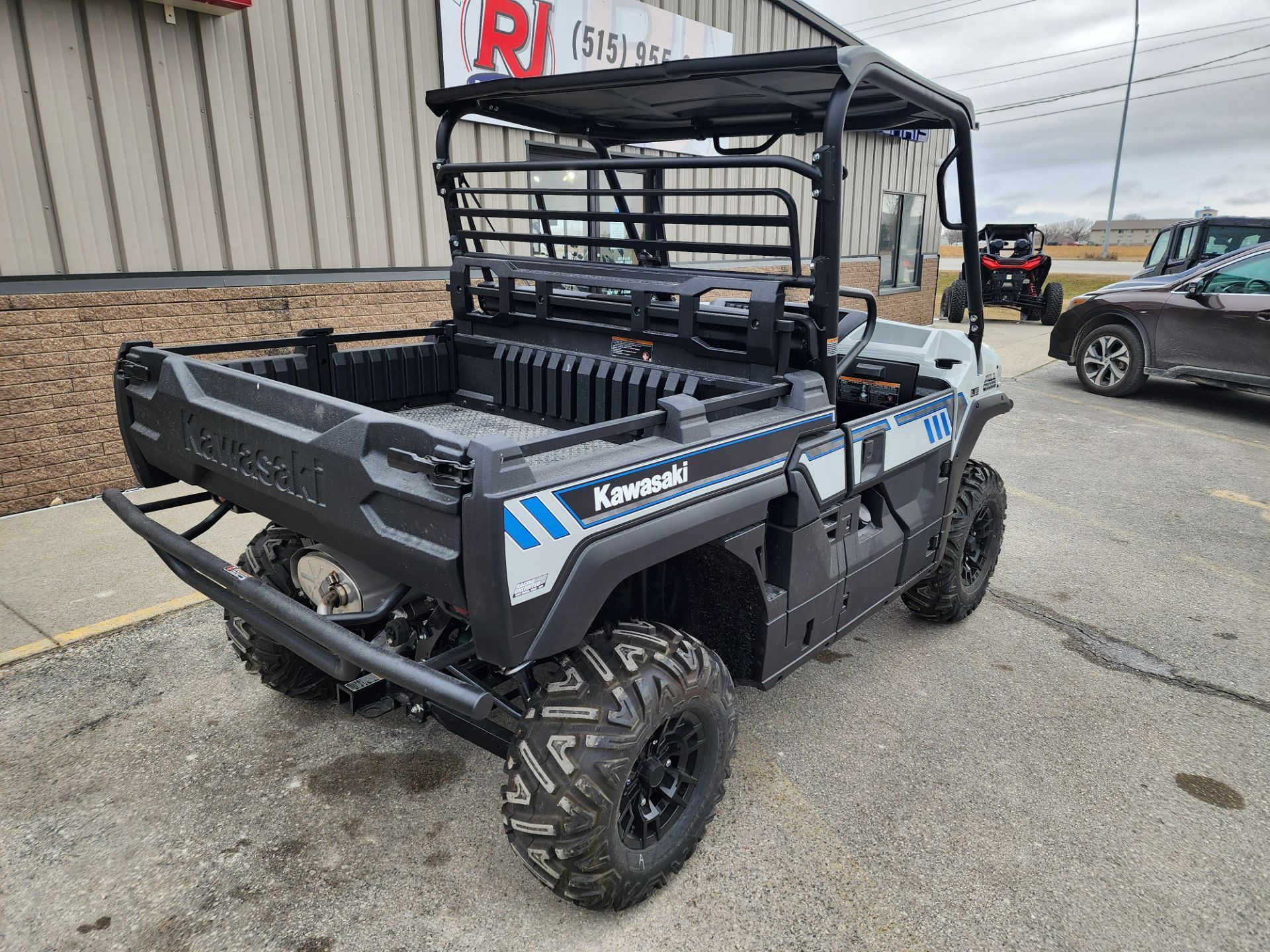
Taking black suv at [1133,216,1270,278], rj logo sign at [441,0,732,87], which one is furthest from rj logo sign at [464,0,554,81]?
black suv at [1133,216,1270,278]

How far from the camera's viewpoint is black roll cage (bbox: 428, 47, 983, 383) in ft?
8.02

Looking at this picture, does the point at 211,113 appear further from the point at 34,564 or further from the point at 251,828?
the point at 251,828

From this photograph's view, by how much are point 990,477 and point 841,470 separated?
5.05ft

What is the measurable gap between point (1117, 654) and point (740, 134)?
297 cm

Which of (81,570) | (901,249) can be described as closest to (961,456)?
(81,570)

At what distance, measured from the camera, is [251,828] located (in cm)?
258

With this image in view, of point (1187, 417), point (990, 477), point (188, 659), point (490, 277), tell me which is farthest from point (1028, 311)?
point (188, 659)

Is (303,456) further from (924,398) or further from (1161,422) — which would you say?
(1161,422)

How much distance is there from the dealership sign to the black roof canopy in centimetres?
283

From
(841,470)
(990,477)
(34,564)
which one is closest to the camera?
(841,470)

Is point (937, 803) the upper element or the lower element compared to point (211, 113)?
lower

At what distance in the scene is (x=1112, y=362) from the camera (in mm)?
9719

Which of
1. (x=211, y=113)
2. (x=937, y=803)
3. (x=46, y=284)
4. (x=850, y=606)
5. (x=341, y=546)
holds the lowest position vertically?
(x=937, y=803)

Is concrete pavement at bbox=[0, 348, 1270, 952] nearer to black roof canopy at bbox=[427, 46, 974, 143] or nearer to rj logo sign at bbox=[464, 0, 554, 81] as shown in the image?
black roof canopy at bbox=[427, 46, 974, 143]
